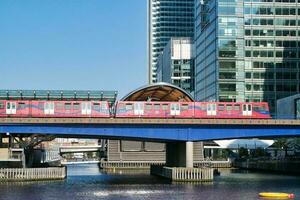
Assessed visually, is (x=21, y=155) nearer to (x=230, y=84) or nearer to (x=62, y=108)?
(x=62, y=108)

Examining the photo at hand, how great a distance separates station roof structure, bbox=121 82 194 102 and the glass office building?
2490 inches

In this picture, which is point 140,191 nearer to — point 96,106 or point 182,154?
point 182,154

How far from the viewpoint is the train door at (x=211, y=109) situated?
8706 centimetres

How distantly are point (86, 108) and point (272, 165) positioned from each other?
2069 inches

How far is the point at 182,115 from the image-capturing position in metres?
86.8

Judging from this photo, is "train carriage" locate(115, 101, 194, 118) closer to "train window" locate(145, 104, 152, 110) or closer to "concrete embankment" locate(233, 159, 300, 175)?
"train window" locate(145, 104, 152, 110)

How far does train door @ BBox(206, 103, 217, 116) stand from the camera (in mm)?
87062

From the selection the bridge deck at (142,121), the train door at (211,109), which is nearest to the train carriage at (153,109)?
the train door at (211,109)

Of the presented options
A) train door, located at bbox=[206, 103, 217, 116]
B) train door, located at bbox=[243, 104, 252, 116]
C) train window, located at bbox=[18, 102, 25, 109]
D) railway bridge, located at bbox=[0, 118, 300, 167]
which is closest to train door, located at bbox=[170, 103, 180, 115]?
railway bridge, located at bbox=[0, 118, 300, 167]

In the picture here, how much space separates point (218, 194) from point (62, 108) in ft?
94.8

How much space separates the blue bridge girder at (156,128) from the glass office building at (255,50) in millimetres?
85396

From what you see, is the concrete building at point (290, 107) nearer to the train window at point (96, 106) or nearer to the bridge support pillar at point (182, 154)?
the bridge support pillar at point (182, 154)

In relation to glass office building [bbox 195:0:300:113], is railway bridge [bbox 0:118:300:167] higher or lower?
lower

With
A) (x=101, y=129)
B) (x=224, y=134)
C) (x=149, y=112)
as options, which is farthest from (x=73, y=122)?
(x=224, y=134)
